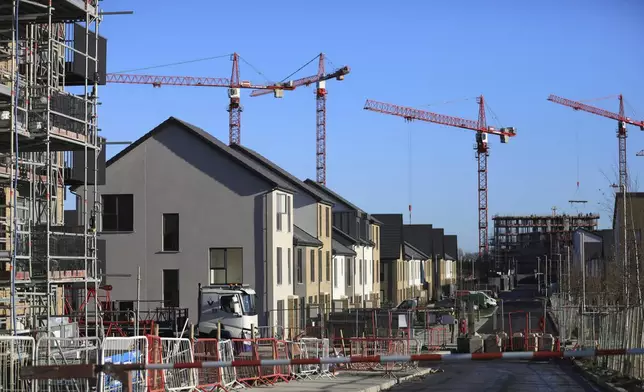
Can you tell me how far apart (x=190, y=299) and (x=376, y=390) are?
74.5 feet

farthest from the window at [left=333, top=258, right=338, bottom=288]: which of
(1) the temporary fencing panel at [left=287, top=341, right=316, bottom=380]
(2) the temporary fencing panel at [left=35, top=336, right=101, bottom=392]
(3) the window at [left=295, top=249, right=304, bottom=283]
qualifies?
(2) the temporary fencing panel at [left=35, top=336, right=101, bottom=392]

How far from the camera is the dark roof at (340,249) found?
6441cm

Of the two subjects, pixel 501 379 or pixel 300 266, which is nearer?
pixel 501 379

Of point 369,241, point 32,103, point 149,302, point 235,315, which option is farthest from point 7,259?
point 369,241

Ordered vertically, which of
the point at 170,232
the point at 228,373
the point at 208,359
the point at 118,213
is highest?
the point at 118,213

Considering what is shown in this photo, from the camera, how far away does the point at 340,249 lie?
6625 centimetres

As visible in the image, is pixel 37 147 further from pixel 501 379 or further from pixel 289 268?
pixel 289 268

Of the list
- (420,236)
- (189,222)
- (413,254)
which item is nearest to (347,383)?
(189,222)

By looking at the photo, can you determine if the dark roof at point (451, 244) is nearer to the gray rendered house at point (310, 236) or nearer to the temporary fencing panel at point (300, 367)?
the gray rendered house at point (310, 236)

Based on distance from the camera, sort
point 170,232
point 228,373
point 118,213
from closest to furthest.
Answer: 1. point 228,373
2. point 170,232
3. point 118,213

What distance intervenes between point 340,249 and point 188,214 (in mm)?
20895

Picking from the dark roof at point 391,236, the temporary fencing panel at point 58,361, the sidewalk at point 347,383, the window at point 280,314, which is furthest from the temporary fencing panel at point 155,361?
the dark roof at point 391,236

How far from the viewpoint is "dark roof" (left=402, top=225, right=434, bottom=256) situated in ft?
371

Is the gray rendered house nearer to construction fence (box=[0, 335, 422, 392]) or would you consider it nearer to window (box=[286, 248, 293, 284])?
window (box=[286, 248, 293, 284])
